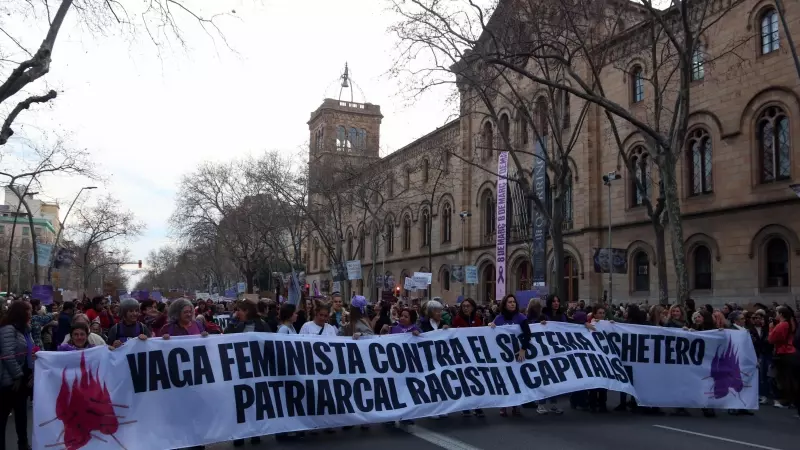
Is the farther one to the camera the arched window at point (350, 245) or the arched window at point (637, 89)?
the arched window at point (350, 245)

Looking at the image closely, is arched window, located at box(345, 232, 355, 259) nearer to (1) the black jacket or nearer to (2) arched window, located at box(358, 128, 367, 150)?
(2) arched window, located at box(358, 128, 367, 150)

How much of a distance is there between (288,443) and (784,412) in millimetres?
7686

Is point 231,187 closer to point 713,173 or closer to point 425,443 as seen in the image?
point 713,173

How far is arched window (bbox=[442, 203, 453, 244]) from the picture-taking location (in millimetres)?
45312

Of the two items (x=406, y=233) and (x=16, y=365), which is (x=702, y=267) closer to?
(x=16, y=365)

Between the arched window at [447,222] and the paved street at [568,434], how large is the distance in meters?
35.0

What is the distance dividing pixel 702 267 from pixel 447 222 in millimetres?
21363

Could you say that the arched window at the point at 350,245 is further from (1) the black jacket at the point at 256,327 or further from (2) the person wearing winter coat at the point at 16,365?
(2) the person wearing winter coat at the point at 16,365

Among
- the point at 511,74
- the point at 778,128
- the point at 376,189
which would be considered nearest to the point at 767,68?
the point at 778,128

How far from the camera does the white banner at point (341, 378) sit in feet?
24.3

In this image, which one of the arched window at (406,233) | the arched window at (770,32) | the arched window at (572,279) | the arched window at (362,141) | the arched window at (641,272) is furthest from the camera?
the arched window at (406,233)

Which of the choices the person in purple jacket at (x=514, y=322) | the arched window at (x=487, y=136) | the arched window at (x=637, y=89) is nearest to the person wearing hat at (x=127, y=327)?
the person in purple jacket at (x=514, y=322)

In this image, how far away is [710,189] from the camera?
26.0 metres

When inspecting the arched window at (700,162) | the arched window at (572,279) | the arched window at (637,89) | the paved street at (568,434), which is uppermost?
the arched window at (637,89)
